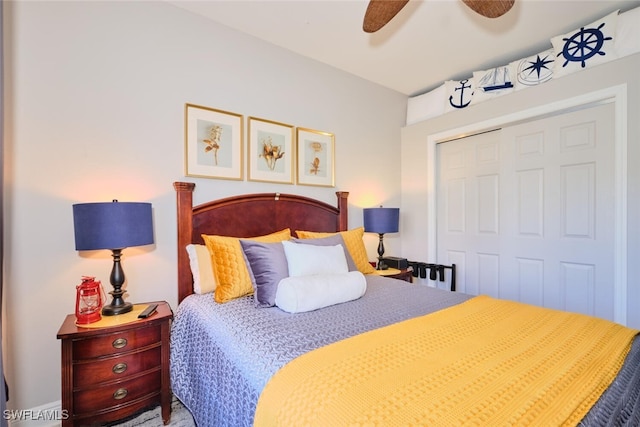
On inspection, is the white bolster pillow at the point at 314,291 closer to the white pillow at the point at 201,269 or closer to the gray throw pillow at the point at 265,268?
the gray throw pillow at the point at 265,268

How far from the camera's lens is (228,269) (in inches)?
69.9

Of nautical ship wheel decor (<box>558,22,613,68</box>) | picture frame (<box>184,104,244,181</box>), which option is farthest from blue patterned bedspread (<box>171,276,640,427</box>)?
nautical ship wheel decor (<box>558,22,613,68</box>)

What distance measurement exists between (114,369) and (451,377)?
Result: 5.39ft

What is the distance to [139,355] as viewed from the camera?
1.58 metres

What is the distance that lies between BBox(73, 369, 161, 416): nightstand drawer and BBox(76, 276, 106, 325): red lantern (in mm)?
346

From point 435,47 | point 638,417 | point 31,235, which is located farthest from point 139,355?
point 435,47

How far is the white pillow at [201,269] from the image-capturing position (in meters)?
1.90

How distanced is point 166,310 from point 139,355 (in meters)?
0.25

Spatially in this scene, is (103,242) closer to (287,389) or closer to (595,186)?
(287,389)

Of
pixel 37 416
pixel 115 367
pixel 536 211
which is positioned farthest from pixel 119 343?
pixel 536 211

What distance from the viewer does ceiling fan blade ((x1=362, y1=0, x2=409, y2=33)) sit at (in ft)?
5.09

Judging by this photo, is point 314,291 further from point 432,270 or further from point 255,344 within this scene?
point 432,270

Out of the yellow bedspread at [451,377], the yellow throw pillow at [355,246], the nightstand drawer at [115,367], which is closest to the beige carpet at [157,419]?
the nightstand drawer at [115,367]

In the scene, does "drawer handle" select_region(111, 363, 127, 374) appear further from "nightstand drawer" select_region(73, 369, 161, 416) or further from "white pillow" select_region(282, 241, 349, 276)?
"white pillow" select_region(282, 241, 349, 276)
